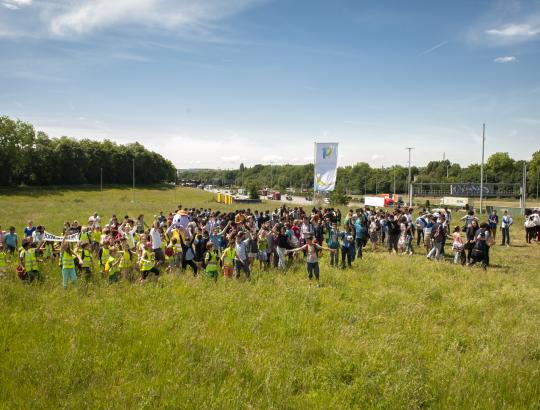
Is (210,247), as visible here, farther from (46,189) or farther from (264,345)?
(46,189)

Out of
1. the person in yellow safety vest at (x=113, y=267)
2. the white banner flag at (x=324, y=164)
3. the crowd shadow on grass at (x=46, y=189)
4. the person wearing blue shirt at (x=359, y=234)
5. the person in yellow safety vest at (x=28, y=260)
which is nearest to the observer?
the person in yellow safety vest at (x=28, y=260)

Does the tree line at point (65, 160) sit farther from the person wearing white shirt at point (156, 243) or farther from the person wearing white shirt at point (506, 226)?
the person wearing white shirt at point (506, 226)

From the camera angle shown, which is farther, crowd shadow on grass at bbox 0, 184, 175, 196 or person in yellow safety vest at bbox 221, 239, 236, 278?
crowd shadow on grass at bbox 0, 184, 175, 196

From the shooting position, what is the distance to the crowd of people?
11.6 metres

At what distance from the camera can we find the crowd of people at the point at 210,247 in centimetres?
1156

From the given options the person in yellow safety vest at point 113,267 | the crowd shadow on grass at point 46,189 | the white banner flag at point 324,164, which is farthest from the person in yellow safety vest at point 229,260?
the crowd shadow on grass at point 46,189

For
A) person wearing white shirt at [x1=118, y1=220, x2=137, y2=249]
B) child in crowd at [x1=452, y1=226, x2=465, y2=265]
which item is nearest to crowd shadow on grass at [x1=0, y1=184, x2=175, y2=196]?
person wearing white shirt at [x1=118, y1=220, x2=137, y2=249]

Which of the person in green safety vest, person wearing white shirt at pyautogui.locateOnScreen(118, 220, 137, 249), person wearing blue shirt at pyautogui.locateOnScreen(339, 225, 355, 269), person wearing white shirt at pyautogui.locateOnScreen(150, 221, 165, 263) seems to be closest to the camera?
the person in green safety vest

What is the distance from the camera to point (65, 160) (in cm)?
8881

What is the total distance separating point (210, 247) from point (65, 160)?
9044cm

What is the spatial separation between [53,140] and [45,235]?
89419 mm

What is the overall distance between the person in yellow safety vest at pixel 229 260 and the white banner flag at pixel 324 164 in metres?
12.5

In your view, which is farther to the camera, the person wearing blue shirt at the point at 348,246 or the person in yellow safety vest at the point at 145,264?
the person wearing blue shirt at the point at 348,246

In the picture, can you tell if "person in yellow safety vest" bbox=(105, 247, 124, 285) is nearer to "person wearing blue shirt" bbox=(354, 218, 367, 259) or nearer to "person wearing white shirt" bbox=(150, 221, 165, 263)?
"person wearing white shirt" bbox=(150, 221, 165, 263)
